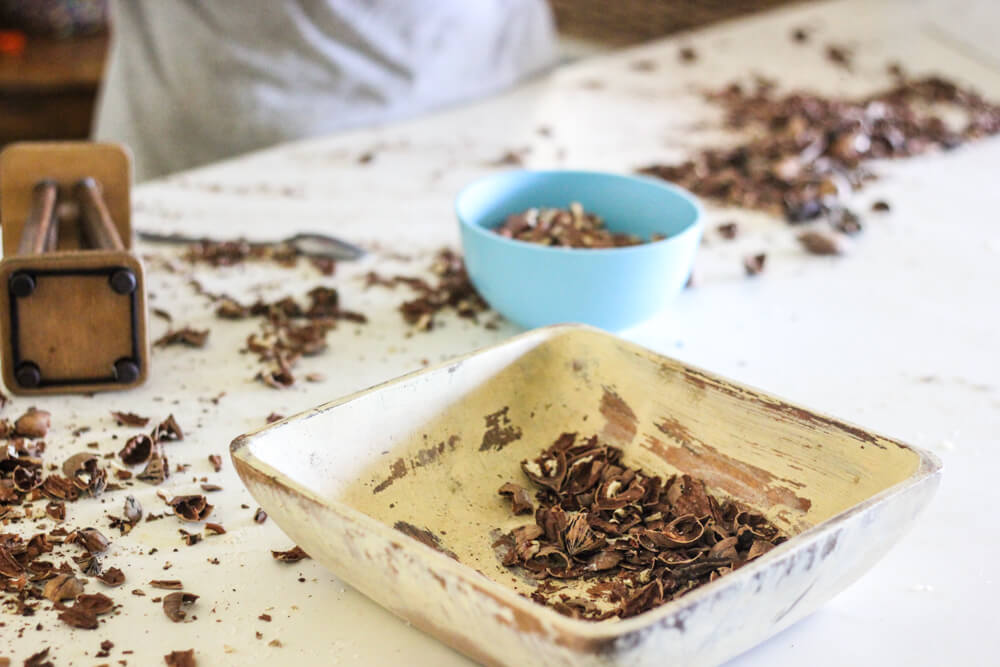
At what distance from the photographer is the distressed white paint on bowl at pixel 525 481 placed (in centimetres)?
56

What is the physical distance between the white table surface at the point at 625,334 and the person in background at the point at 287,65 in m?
0.11

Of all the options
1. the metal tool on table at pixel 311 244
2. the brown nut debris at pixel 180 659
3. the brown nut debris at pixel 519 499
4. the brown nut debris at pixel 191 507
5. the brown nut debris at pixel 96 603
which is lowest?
the metal tool on table at pixel 311 244

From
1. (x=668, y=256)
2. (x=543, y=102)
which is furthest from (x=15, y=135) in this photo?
(x=668, y=256)

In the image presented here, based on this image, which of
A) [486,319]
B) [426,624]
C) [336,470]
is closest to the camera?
[426,624]

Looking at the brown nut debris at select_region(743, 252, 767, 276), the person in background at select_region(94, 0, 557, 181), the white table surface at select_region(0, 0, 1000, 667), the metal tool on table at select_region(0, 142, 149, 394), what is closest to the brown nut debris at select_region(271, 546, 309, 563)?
the white table surface at select_region(0, 0, 1000, 667)

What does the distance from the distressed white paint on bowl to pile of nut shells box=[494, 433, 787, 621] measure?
22mm

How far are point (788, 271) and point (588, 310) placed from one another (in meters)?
0.42

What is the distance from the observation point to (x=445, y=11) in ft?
6.84

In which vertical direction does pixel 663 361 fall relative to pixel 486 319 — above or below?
above

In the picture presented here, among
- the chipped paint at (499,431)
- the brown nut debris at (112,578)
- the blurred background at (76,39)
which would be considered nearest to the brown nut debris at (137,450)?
the brown nut debris at (112,578)

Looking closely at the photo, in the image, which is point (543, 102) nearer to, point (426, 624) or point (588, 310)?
point (588, 310)

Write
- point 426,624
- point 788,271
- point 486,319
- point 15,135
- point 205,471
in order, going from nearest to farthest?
1. point 426,624
2. point 205,471
3. point 486,319
4. point 788,271
5. point 15,135

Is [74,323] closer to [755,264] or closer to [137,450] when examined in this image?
[137,450]

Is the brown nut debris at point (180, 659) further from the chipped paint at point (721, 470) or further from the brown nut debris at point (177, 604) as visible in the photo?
the chipped paint at point (721, 470)
